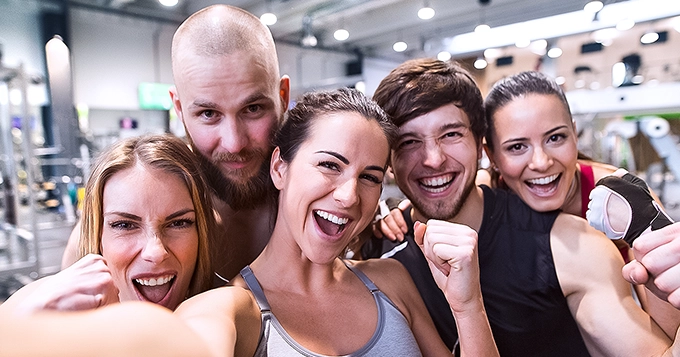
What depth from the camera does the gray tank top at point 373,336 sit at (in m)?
1.30

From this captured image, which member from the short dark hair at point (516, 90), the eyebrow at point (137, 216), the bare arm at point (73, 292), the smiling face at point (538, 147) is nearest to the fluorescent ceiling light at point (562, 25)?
the short dark hair at point (516, 90)

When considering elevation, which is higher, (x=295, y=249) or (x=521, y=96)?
(x=521, y=96)

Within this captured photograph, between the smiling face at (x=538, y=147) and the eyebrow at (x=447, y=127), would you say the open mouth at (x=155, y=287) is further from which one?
the smiling face at (x=538, y=147)

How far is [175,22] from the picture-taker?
405 inches

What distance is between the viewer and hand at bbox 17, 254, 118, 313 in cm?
93

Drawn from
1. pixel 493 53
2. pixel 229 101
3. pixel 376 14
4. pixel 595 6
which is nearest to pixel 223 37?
pixel 229 101

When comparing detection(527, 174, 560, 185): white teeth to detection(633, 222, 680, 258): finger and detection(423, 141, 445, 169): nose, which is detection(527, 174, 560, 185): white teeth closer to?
detection(423, 141, 445, 169): nose

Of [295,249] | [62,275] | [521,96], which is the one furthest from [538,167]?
[62,275]

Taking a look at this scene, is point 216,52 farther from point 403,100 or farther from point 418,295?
point 418,295

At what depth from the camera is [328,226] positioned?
145 centimetres

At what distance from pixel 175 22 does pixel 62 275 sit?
34.4 feet

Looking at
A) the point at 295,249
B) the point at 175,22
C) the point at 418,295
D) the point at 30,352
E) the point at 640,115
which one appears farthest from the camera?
the point at 175,22

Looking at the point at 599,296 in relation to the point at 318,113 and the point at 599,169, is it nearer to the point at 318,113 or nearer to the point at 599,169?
the point at 599,169

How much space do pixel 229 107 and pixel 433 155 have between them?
0.84 metres
